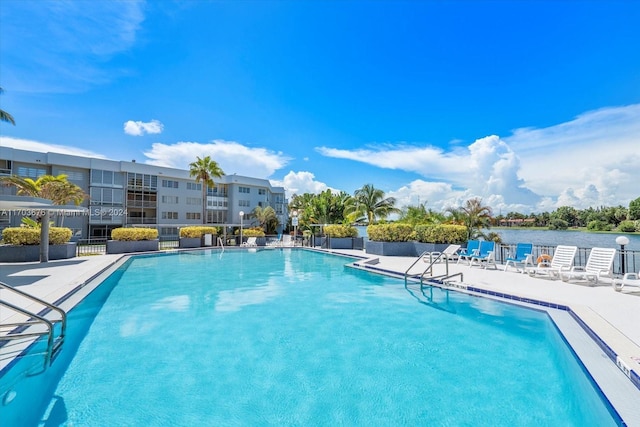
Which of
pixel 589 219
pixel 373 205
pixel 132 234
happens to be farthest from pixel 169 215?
pixel 589 219

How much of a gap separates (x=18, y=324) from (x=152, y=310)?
276cm

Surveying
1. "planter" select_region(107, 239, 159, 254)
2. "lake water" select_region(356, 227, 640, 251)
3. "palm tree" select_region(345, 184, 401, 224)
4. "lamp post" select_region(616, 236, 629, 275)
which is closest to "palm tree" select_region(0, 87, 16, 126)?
"planter" select_region(107, 239, 159, 254)

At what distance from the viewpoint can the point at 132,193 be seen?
112 ft

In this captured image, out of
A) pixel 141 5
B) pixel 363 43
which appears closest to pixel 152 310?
pixel 141 5

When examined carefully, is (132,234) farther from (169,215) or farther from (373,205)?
(169,215)

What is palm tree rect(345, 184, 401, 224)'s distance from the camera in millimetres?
26469

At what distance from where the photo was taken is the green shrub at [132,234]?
1845 cm

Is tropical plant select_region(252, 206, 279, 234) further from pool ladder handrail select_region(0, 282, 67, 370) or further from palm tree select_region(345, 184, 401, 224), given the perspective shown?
pool ladder handrail select_region(0, 282, 67, 370)

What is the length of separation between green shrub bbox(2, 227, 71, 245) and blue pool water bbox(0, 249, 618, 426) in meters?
8.52

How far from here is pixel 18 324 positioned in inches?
193

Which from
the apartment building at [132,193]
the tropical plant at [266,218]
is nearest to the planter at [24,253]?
the apartment building at [132,193]

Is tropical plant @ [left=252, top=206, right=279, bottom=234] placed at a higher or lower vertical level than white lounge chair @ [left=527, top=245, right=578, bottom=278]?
higher

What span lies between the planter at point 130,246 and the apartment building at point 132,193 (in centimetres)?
563

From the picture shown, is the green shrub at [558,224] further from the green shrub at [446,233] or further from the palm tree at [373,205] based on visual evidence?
the green shrub at [446,233]
